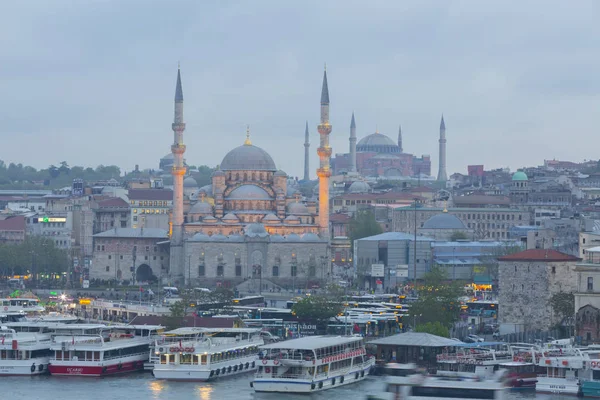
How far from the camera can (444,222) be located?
119 meters

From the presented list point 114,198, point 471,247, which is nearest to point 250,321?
point 471,247

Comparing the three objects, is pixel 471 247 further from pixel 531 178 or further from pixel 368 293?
pixel 531 178

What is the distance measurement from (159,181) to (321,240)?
60.1 metres

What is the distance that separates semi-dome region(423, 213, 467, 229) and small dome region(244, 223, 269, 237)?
1310 cm

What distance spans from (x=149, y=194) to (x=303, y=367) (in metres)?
81.1

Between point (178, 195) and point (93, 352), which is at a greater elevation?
point (178, 195)

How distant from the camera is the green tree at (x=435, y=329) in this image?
6719cm

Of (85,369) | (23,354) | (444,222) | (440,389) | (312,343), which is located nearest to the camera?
(440,389)

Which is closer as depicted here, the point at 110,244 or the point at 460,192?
the point at 110,244

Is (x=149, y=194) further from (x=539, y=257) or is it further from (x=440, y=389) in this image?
(x=440, y=389)

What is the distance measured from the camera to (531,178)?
152 metres

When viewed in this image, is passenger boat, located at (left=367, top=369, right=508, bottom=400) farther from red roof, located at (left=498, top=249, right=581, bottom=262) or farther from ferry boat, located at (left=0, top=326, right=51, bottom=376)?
red roof, located at (left=498, top=249, right=581, bottom=262)

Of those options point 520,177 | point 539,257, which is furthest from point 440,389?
point 520,177

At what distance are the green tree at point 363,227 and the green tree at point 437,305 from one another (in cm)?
4597
